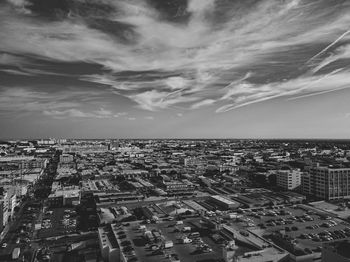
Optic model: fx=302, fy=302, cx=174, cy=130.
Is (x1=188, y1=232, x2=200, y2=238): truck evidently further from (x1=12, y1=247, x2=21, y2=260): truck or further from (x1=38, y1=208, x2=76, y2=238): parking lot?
(x1=12, y1=247, x2=21, y2=260): truck

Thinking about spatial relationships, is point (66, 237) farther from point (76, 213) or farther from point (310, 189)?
point (310, 189)

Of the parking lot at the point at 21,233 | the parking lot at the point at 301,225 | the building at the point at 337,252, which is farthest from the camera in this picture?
the parking lot at the point at 21,233

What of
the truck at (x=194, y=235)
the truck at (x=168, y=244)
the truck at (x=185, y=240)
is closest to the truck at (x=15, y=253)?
the truck at (x=168, y=244)

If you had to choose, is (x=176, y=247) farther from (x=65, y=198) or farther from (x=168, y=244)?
(x=65, y=198)

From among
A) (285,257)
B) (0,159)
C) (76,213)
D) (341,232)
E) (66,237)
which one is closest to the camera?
(285,257)

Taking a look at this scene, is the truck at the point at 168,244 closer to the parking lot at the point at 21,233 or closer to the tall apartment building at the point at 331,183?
the parking lot at the point at 21,233

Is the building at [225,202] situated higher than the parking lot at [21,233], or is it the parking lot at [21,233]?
the building at [225,202]

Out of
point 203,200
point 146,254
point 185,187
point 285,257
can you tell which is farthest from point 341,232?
point 185,187
